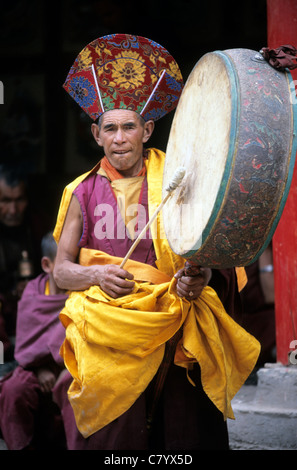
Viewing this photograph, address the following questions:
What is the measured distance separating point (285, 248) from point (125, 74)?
136cm

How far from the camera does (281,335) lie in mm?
4391

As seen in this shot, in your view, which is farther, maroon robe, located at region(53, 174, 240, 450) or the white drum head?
maroon robe, located at region(53, 174, 240, 450)

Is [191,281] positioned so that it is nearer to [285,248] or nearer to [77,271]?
[77,271]

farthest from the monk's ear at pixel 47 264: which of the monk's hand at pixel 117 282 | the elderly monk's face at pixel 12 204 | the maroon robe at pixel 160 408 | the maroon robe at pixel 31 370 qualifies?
the monk's hand at pixel 117 282

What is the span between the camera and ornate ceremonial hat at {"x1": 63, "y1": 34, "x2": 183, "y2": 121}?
360cm

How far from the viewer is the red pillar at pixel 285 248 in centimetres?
426

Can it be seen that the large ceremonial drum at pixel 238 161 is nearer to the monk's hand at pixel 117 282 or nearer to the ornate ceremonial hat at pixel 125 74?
the monk's hand at pixel 117 282

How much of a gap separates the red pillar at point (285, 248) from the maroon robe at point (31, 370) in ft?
4.36

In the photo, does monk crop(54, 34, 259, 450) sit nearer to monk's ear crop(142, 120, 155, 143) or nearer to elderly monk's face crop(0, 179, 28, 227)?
monk's ear crop(142, 120, 155, 143)

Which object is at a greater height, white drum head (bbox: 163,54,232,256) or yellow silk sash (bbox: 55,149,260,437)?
white drum head (bbox: 163,54,232,256)

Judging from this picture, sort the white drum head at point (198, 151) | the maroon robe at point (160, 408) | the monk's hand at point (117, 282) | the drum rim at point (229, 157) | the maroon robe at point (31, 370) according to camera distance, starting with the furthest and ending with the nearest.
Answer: the maroon robe at point (31, 370)
the maroon robe at point (160, 408)
the monk's hand at point (117, 282)
the white drum head at point (198, 151)
the drum rim at point (229, 157)

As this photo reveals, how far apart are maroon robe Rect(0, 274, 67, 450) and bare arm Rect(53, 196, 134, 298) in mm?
1308

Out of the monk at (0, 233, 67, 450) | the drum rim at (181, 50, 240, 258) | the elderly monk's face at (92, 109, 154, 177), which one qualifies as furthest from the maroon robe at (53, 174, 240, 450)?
the monk at (0, 233, 67, 450)

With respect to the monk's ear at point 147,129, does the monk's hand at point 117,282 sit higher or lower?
lower
